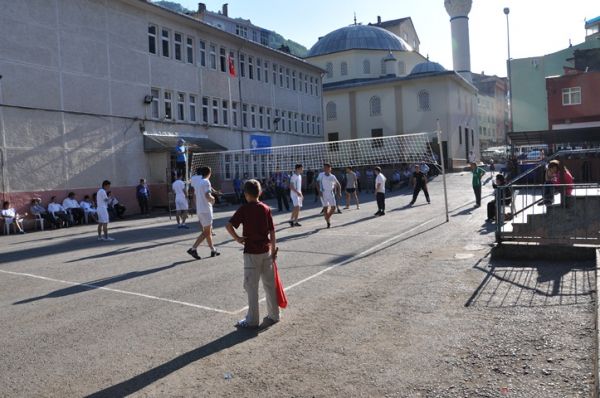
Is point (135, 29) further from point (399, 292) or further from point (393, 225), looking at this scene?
point (399, 292)

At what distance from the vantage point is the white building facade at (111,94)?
22.0 metres

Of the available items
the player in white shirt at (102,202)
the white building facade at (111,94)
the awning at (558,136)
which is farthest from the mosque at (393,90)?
the player in white shirt at (102,202)

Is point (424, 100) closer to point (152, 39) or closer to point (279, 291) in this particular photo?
point (152, 39)

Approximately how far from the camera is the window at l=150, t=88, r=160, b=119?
29328mm

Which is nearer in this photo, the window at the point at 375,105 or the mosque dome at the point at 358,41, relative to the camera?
the window at the point at 375,105

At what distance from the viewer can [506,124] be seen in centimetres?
11069

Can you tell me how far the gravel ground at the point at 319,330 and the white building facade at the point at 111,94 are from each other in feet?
42.1

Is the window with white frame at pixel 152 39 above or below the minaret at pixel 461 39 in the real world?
below

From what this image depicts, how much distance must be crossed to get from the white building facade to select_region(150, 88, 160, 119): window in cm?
6

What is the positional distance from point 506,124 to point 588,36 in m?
45.4

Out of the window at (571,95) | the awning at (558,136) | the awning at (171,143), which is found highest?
the window at (571,95)

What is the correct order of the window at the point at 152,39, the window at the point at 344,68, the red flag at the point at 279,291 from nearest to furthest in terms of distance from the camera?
the red flag at the point at 279,291
the window at the point at 152,39
the window at the point at 344,68

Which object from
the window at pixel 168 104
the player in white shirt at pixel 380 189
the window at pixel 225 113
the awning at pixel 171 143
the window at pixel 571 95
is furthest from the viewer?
the window at pixel 571 95

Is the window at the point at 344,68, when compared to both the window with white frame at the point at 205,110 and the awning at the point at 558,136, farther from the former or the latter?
the awning at the point at 558,136
